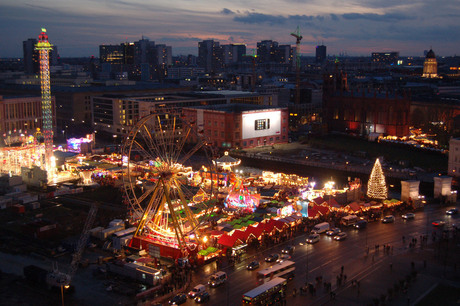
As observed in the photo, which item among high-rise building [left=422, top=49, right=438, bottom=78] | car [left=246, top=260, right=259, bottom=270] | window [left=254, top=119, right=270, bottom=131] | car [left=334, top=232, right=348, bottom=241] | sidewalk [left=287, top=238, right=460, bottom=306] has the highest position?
high-rise building [left=422, top=49, right=438, bottom=78]

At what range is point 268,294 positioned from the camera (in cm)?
1430

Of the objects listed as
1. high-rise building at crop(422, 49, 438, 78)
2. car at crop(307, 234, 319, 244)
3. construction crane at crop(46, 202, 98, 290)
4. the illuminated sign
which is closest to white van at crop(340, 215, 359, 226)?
car at crop(307, 234, 319, 244)

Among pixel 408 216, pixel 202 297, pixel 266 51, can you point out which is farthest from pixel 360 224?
pixel 266 51

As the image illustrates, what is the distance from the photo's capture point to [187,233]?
18594mm

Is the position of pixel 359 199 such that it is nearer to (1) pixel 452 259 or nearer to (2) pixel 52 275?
(1) pixel 452 259

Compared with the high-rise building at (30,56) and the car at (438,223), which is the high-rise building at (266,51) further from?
the car at (438,223)

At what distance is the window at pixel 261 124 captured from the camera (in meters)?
41.7

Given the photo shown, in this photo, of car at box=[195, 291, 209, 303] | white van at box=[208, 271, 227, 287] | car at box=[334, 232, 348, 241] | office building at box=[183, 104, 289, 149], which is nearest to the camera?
car at box=[195, 291, 209, 303]

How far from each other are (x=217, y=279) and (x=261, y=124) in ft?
89.5

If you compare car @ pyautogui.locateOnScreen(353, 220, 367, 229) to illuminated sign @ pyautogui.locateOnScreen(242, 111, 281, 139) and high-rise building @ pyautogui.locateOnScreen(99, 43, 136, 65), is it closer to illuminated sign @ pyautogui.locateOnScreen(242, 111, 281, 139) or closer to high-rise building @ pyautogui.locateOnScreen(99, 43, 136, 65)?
illuminated sign @ pyautogui.locateOnScreen(242, 111, 281, 139)

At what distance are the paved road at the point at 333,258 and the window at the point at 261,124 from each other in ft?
67.6

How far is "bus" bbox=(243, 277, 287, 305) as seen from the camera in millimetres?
13906

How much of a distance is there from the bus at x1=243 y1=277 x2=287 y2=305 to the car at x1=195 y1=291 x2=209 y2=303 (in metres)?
1.26

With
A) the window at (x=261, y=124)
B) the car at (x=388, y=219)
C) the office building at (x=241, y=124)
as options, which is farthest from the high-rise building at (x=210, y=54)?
the car at (x=388, y=219)
